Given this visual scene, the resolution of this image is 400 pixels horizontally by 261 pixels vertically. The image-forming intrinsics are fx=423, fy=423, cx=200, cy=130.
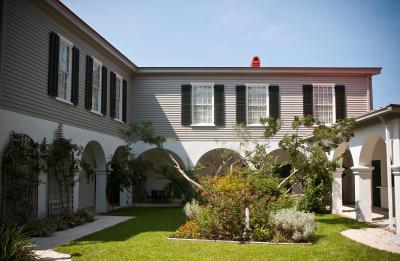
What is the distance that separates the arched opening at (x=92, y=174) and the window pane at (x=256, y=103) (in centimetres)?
771

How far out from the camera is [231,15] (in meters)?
11.2

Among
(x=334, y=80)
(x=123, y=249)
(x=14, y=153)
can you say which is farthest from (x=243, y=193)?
(x=334, y=80)

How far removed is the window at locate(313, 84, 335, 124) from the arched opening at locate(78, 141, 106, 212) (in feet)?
35.4

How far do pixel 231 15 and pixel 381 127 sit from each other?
5763mm

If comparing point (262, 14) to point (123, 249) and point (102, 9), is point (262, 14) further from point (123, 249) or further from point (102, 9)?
point (123, 249)

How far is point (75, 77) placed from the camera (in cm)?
1491

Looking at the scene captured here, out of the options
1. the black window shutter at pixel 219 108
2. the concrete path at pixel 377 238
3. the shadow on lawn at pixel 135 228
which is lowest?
the shadow on lawn at pixel 135 228

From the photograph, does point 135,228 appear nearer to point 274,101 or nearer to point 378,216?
point 378,216

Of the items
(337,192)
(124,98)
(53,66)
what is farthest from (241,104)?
(53,66)

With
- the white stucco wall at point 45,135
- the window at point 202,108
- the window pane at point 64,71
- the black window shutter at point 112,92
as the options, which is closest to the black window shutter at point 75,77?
the window pane at point 64,71

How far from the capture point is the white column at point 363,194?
47.2ft

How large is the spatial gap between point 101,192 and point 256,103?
8823 mm

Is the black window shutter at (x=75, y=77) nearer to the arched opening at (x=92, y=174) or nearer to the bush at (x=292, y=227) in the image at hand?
the arched opening at (x=92, y=174)

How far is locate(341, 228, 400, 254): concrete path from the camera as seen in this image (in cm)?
1007
